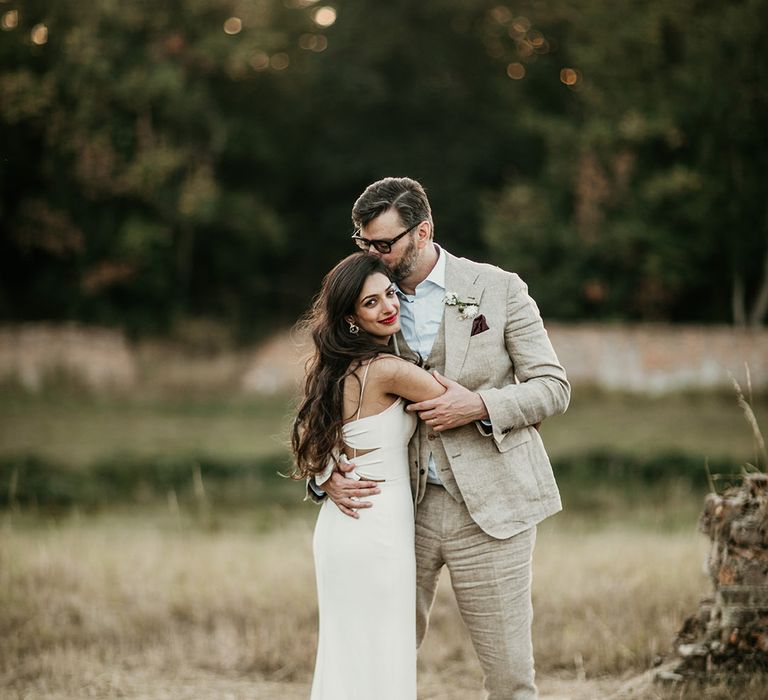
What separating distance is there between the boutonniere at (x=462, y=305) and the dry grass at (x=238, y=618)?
227 centimetres

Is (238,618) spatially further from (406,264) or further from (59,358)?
(59,358)

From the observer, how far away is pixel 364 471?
12.9ft

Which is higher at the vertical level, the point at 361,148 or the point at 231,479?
the point at 361,148

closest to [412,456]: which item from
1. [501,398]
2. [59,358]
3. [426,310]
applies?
[501,398]

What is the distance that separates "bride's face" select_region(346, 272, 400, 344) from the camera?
12.6 ft

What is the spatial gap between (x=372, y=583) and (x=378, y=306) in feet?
3.61

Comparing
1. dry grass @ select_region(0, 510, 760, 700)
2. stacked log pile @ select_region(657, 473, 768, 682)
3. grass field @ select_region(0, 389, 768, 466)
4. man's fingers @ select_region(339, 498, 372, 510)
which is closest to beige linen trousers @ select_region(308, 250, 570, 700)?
man's fingers @ select_region(339, 498, 372, 510)

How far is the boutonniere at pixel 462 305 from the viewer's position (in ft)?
12.9

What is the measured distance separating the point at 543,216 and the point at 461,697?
2048 cm

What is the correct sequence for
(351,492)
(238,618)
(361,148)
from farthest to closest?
1. (361,148)
2. (238,618)
3. (351,492)

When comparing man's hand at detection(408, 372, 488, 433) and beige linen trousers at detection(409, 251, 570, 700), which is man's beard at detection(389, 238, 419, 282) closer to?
beige linen trousers at detection(409, 251, 570, 700)

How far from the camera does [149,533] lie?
9.40 metres

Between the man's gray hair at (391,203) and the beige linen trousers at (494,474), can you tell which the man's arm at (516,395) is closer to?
the beige linen trousers at (494,474)

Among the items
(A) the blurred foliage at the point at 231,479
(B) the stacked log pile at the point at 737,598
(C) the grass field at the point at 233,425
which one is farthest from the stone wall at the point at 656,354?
(B) the stacked log pile at the point at 737,598
